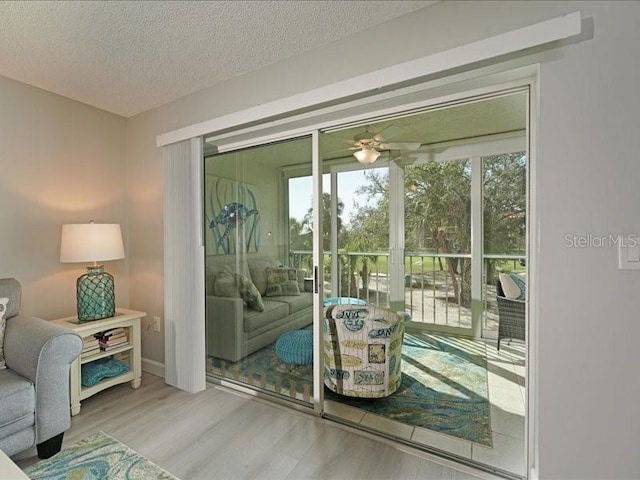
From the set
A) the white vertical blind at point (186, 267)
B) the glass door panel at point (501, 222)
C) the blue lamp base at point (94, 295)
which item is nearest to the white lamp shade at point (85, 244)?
the blue lamp base at point (94, 295)

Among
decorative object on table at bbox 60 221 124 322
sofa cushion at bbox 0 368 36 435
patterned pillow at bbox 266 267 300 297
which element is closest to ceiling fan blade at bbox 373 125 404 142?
patterned pillow at bbox 266 267 300 297

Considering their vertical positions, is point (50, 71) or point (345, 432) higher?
point (50, 71)

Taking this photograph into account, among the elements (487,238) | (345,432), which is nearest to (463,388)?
(345,432)

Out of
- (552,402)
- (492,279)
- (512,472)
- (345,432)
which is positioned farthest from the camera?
(492,279)

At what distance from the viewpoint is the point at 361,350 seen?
88.4 inches

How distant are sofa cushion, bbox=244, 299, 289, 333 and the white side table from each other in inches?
36.3

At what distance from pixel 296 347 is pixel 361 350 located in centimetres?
48

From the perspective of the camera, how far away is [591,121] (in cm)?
135

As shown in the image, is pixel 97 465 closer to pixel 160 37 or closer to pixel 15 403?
pixel 15 403

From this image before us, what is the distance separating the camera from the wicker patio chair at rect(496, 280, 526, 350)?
6.77ft

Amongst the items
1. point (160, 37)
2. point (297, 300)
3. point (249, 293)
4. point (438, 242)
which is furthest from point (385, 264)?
point (160, 37)

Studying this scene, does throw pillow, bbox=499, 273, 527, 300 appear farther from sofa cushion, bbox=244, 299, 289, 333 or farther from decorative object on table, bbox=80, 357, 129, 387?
decorative object on table, bbox=80, 357, 129, 387

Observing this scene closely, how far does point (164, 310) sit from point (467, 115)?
9.40 ft

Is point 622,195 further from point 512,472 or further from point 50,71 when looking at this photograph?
point 50,71
